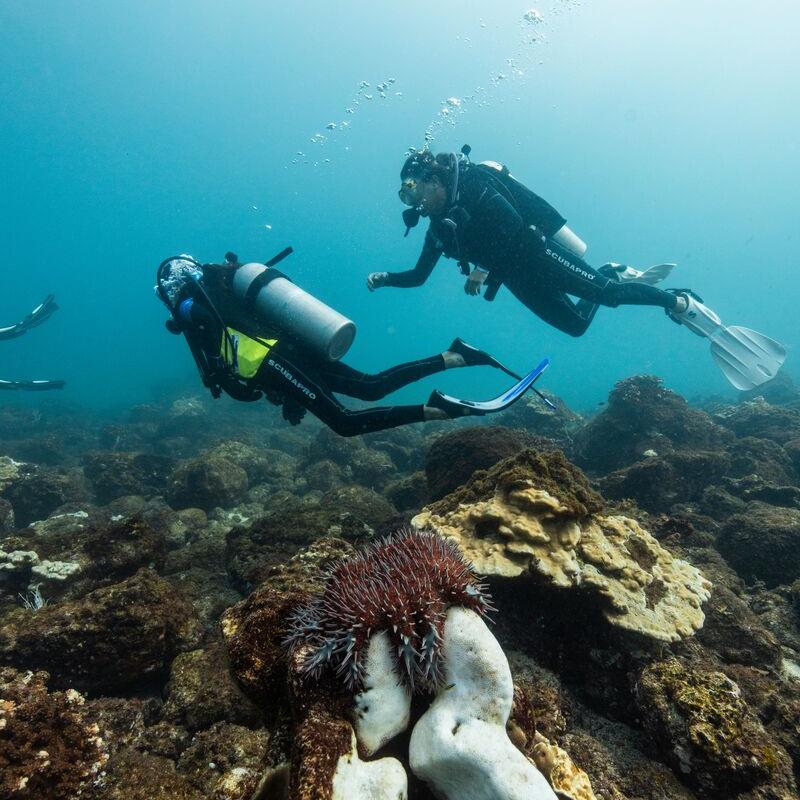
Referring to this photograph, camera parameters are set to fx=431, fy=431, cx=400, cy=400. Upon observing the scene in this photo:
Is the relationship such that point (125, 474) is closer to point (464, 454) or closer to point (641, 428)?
point (464, 454)

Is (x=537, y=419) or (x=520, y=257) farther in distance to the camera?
(x=537, y=419)

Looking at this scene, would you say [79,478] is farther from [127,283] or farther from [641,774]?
[127,283]

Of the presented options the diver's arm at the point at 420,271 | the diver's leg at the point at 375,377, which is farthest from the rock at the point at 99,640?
the diver's arm at the point at 420,271

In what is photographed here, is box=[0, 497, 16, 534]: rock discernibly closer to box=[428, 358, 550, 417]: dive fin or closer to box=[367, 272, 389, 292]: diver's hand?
box=[367, 272, 389, 292]: diver's hand

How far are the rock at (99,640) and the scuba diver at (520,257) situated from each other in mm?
6742

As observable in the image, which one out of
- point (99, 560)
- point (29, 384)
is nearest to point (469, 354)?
point (99, 560)

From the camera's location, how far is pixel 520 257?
843 centimetres

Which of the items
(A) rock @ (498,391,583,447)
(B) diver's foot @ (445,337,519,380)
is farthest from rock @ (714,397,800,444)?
(B) diver's foot @ (445,337,519,380)

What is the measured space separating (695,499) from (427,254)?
7075 millimetres

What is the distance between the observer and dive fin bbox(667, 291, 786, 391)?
8688 mm

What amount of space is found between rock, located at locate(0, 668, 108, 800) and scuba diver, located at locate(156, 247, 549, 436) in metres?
4.13

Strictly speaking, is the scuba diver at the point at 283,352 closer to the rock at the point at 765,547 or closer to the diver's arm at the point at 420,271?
the diver's arm at the point at 420,271

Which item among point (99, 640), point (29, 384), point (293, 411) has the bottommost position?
point (29, 384)

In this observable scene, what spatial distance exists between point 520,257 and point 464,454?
4.33m
